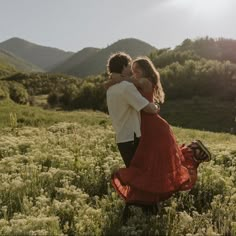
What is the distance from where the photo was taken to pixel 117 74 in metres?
8.86

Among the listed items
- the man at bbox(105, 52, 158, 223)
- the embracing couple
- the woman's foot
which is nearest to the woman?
the embracing couple

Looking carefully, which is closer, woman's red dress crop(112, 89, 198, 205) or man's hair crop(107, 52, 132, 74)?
woman's red dress crop(112, 89, 198, 205)

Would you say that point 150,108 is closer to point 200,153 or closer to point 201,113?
point 200,153

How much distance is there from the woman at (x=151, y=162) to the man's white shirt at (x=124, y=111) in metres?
0.14

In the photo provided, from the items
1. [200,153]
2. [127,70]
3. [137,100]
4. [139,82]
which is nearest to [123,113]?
[137,100]

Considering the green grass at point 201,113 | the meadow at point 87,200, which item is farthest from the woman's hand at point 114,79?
the green grass at point 201,113

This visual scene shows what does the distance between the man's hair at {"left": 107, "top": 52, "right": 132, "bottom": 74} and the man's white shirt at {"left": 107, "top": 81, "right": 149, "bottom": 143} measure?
12.5 inches

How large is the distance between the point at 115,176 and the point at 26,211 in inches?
66.8

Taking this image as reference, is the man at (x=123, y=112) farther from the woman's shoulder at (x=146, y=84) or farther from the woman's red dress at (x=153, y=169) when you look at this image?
the woman's shoulder at (x=146, y=84)

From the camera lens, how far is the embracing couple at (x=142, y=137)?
28.3 ft

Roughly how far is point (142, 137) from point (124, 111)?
1.74 ft

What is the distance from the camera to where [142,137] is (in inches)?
348

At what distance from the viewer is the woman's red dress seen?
28.3 ft

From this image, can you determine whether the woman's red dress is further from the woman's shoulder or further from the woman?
the woman's shoulder
